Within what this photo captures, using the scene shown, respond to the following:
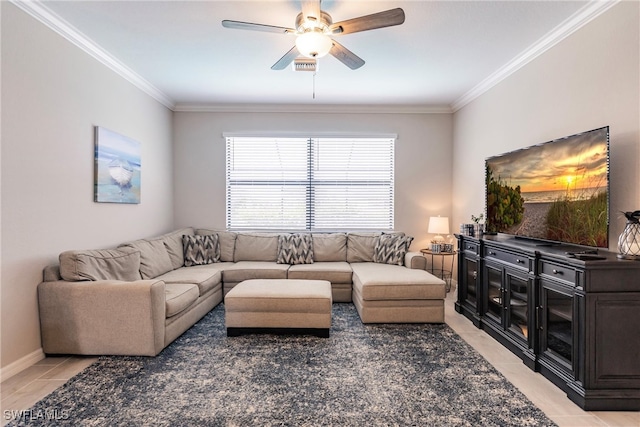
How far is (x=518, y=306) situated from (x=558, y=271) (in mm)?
621

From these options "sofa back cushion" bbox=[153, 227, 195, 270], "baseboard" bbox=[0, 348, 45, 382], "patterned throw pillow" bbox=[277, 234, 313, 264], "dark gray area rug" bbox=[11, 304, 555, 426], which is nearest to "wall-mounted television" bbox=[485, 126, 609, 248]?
"dark gray area rug" bbox=[11, 304, 555, 426]

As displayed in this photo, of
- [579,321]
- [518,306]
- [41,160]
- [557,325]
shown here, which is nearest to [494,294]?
[518,306]

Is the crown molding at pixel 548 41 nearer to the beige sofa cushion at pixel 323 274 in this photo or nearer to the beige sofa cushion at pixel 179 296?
the beige sofa cushion at pixel 323 274

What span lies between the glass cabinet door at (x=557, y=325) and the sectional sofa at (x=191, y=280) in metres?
1.12

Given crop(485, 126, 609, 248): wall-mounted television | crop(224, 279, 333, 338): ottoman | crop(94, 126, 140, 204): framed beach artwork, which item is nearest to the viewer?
crop(485, 126, 609, 248): wall-mounted television

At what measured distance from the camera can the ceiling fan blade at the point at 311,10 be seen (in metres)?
2.08

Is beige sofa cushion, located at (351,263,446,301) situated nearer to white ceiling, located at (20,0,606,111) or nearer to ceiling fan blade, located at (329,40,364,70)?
ceiling fan blade, located at (329,40,364,70)

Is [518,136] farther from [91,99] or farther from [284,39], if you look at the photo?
[91,99]

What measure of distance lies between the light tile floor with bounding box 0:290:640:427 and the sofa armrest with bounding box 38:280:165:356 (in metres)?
0.16

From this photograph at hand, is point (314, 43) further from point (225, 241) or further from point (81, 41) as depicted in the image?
point (225, 241)

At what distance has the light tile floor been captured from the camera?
1.93 meters

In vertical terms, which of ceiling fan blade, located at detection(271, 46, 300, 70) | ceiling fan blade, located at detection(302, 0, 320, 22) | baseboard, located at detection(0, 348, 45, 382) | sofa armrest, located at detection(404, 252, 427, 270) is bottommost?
baseboard, located at detection(0, 348, 45, 382)

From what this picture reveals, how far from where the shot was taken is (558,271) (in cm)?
223

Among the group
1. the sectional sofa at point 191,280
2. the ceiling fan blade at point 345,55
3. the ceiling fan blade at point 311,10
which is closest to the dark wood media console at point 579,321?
the sectional sofa at point 191,280
